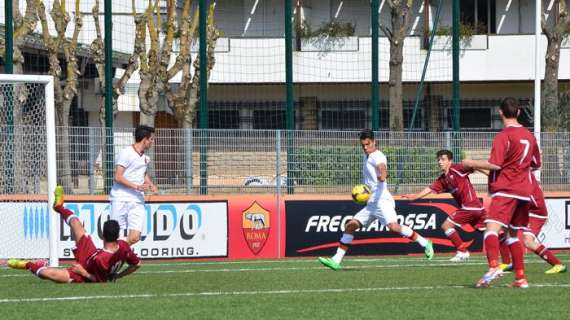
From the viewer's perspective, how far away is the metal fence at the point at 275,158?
1930 cm

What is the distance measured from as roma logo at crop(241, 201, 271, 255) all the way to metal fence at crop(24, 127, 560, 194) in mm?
388

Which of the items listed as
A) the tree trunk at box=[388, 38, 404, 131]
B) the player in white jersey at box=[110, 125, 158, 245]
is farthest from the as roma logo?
the tree trunk at box=[388, 38, 404, 131]

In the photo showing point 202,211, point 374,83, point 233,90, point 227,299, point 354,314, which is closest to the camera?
point 354,314

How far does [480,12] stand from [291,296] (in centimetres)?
3477

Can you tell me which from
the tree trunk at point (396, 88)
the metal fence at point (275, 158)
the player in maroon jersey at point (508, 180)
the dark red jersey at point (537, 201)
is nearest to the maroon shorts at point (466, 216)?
the metal fence at point (275, 158)

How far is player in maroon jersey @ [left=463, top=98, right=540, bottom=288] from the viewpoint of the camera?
38.0ft

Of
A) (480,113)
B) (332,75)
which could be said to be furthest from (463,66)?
(332,75)

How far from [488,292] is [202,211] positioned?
9236 mm

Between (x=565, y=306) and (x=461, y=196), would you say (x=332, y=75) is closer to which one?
(x=461, y=196)

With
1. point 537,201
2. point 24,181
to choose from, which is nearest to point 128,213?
point 24,181

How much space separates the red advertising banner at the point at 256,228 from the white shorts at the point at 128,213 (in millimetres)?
4975

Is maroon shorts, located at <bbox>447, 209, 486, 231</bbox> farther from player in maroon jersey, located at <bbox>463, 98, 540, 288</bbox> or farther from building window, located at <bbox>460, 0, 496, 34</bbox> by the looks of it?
building window, located at <bbox>460, 0, 496, 34</bbox>

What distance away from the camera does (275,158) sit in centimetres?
2056

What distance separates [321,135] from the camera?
829 inches
